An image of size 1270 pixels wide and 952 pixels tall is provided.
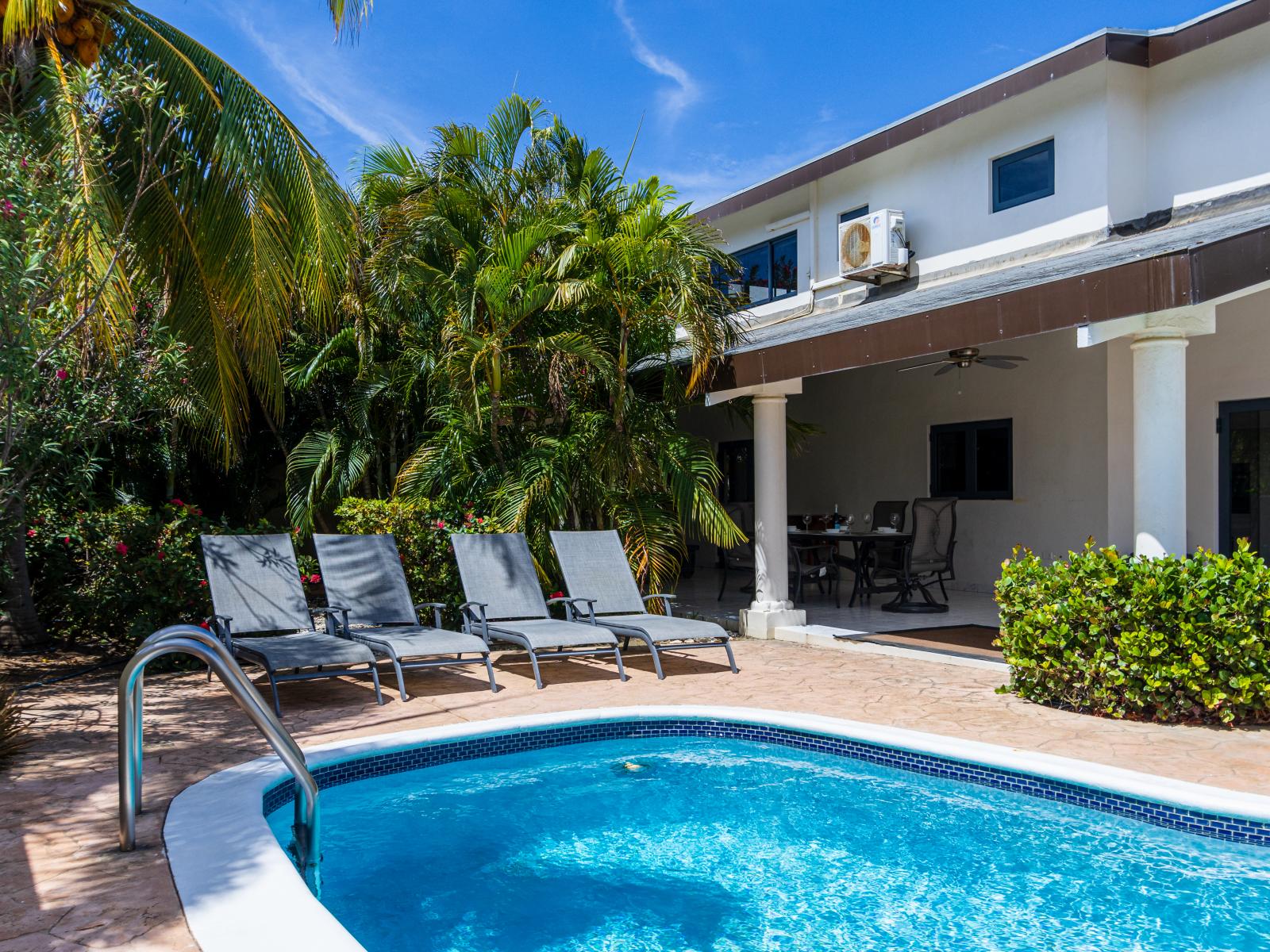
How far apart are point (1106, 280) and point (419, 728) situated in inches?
218

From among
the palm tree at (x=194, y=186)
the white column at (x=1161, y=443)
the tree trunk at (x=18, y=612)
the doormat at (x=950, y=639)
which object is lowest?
the doormat at (x=950, y=639)

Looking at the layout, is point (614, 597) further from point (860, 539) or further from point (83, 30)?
point (83, 30)

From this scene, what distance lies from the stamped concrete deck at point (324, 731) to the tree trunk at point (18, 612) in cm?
151

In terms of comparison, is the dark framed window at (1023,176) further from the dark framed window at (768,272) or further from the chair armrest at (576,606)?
the chair armrest at (576,606)

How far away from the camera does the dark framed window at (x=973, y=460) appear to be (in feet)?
44.3

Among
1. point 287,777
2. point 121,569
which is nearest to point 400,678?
point 287,777

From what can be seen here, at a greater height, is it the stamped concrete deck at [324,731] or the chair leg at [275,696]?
the chair leg at [275,696]

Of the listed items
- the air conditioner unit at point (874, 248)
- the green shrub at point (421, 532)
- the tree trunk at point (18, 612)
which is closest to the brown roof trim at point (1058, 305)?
the green shrub at point (421, 532)

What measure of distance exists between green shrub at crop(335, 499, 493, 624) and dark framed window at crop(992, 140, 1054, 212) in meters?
7.57

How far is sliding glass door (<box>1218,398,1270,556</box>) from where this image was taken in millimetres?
10172

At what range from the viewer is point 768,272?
52.8 ft

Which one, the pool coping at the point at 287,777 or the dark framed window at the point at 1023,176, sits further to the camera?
the dark framed window at the point at 1023,176

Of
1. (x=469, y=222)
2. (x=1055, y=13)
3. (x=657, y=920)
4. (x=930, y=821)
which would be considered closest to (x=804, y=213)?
(x=469, y=222)

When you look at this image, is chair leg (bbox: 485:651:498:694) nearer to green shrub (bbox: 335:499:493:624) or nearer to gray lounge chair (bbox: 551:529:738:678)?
gray lounge chair (bbox: 551:529:738:678)
